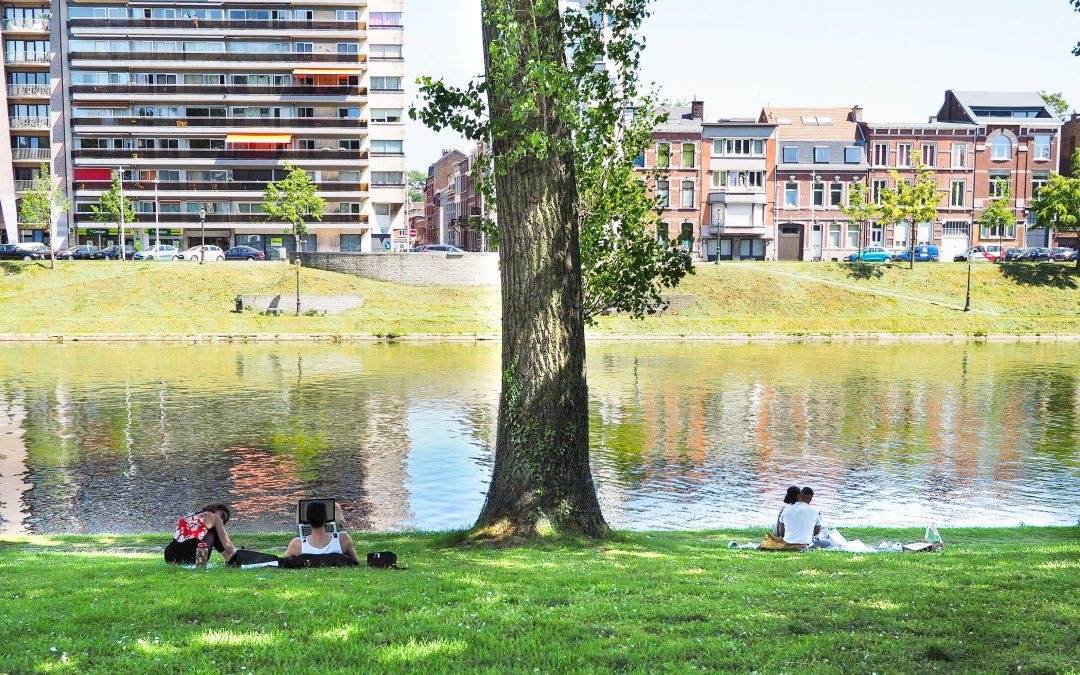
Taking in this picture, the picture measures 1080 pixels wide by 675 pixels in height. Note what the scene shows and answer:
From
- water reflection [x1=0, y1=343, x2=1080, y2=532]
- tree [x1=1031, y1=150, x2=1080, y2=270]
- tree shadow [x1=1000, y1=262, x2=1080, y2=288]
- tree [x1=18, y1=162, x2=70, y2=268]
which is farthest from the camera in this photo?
tree [x1=18, y1=162, x2=70, y2=268]

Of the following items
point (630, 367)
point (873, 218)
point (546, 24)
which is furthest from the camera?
point (873, 218)

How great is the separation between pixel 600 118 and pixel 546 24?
73.6 inches

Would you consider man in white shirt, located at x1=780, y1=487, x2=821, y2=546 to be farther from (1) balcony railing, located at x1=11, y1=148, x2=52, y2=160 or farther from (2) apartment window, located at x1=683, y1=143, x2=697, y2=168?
(1) balcony railing, located at x1=11, y1=148, x2=52, y2=160

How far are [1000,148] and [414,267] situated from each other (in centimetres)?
6083

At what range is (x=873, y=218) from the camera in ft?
307

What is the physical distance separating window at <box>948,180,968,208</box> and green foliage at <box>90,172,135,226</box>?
76906 millimetres

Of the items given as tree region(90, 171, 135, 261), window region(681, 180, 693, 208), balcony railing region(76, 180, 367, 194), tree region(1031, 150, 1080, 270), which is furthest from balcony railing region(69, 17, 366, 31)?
tree region(1031, 150, 1080, 270)

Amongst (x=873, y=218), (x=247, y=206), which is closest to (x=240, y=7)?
(x=247, y=206)

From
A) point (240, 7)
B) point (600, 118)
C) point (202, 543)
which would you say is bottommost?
point (202, 543)

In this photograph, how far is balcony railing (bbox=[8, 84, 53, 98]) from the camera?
96688 mm

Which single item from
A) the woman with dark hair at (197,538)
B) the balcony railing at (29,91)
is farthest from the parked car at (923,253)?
the woman with dark hair at (197,538)

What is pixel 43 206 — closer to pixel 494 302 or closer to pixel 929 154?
pixel 494 302

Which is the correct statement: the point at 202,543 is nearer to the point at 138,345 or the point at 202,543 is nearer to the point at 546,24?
the point at 546,24

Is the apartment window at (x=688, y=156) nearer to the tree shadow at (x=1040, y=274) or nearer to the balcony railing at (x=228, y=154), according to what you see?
the tree shadow at (x=1040, y=274)
